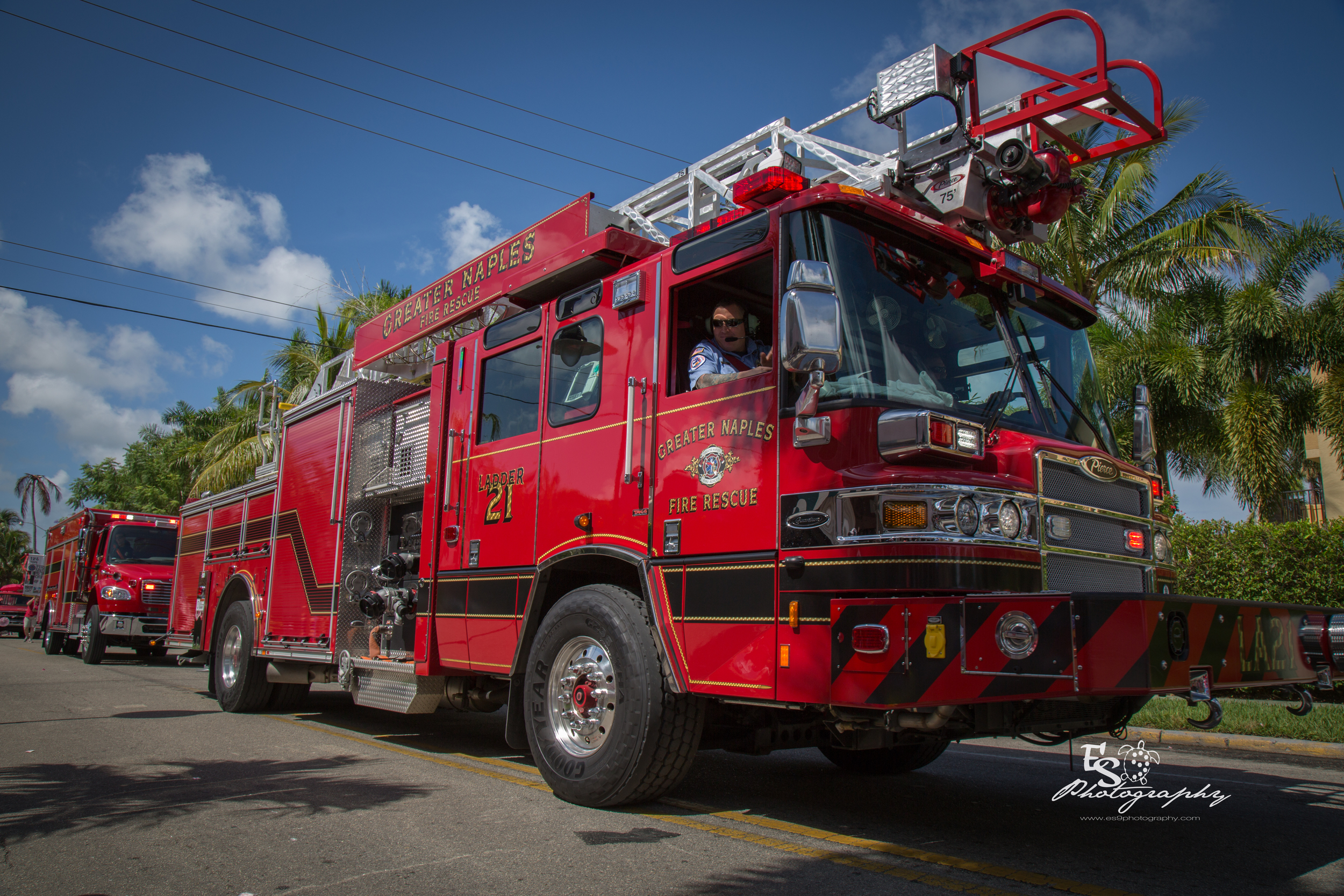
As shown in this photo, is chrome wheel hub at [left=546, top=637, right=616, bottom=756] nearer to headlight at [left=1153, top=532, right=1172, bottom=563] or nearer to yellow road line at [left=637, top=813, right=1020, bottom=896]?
yellow road line at [left=637, top=813, right=1020, bottom=896]

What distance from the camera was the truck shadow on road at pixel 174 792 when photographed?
15.1 feet

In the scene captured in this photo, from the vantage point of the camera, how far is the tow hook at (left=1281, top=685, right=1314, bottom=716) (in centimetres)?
435

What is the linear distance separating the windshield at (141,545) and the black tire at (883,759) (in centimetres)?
1528

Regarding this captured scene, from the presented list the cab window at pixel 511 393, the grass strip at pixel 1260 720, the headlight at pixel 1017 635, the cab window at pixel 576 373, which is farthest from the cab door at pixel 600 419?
the grass strip at pixel 1260 720

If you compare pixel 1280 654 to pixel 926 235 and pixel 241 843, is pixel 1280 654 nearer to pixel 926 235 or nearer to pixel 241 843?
pixel 926 235

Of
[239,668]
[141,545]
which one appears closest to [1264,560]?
[239,668]

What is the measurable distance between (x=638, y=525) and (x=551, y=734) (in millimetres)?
1281

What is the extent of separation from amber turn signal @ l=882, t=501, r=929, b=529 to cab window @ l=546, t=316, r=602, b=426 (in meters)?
2.20

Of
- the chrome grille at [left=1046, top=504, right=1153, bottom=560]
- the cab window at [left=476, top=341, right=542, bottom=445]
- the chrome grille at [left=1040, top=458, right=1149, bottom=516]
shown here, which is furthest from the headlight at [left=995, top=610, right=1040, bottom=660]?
the cab window at [left=476, top=341, right=542, bottom=445]

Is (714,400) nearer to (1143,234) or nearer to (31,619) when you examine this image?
(1143,234)

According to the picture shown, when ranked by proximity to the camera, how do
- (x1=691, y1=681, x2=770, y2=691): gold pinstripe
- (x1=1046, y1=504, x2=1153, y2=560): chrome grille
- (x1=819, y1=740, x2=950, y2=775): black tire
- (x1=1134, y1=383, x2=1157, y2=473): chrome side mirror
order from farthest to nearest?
(x1=819, y1=740, x2=950, y2=775): black tire < (x1=1134, y1=383, x2=1157, y2=473): chrome side mirror < (x1=1046, y1=504, x2=1153, y2=560): chrome grille < (x1=691, y1=681, x2=770, y2=691): gold pinstripe

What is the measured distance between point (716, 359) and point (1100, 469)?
1.98 m

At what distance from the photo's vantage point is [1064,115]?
5.34 meters

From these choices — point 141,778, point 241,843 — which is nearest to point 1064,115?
point 241,843
